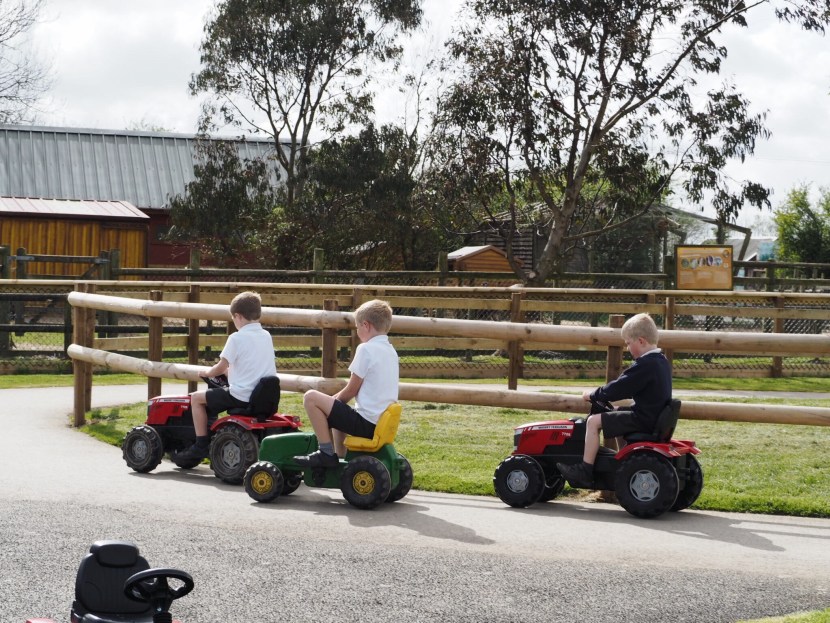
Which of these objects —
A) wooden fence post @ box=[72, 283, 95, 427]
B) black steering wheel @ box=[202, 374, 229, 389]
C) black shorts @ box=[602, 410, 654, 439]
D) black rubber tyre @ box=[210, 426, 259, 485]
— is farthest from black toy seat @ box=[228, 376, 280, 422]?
wooden fence post @ box=[72, 283, 95, 427]

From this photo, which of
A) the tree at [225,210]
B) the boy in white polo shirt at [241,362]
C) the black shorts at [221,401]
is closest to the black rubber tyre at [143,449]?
the boy in white polo shirt at [241,362]

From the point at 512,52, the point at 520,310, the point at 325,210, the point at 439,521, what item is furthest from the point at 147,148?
the point at 439,521

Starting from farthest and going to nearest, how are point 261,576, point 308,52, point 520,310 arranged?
point 308,52 < point 520,310 < point 261,576

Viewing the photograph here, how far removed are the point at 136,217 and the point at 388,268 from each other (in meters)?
6.71

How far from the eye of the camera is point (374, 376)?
7.15 metres

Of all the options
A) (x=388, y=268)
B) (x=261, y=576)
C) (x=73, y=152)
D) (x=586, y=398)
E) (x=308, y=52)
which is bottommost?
(x=261, y=576)

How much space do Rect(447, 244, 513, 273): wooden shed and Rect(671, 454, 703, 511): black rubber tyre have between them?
26.5 m

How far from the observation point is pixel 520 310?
15.0 metres

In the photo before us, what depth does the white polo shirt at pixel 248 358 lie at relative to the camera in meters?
7.86

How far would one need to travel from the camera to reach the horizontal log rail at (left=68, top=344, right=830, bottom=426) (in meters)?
7.29

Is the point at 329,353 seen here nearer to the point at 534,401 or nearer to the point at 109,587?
the point at 534,401

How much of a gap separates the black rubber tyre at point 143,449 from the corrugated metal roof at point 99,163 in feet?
92.2

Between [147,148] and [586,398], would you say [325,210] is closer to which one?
[147,148]

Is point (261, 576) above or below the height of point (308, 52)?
below
